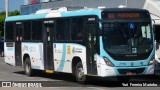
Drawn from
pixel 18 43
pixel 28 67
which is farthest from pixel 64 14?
pixel 18 43

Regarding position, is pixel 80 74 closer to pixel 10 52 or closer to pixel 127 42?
pixel 127 42

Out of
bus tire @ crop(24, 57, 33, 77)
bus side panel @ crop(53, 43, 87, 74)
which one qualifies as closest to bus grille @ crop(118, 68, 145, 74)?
bus side panel @ crop(53, 43, 87, 74)

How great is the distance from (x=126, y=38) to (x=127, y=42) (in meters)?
0.15

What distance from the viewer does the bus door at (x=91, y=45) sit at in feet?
54.0

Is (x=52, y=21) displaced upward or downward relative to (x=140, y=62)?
upward

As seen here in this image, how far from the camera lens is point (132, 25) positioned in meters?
16.6

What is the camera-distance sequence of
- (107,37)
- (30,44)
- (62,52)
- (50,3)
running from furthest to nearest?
1. (50,3)
2. (30,44)
3. (62,52)
4. (107,37)

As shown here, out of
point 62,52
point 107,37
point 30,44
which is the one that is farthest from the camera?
point 30,44

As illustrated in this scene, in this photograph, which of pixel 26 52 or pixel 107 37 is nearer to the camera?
pixel 107 37

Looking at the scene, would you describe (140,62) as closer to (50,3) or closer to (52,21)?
(52,21)

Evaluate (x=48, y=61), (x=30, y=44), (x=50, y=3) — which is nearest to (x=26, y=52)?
(x=30, y=44)

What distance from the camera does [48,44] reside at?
1983 cm

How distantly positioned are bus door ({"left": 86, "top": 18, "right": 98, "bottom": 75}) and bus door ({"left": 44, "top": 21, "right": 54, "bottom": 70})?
10.0 feet

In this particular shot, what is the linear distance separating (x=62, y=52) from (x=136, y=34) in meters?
3.64
